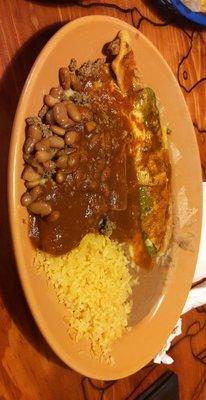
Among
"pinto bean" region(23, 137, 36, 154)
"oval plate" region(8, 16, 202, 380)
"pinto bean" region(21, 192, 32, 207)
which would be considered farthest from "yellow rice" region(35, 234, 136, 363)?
"pinto bean" region(23, 137, 36, 154)

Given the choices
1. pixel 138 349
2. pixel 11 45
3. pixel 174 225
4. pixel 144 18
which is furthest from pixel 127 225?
pixel 144 18

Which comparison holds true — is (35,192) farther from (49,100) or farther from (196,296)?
(196,296)

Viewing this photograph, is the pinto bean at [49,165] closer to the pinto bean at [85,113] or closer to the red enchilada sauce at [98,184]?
the red enchilada sauce at [98,184]

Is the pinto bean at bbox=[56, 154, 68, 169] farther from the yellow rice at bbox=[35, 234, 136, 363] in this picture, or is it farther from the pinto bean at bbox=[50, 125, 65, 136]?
the yellow rice at bbox=[35, 234, 136, 363]

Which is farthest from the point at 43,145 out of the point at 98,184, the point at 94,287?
the point at 94,287

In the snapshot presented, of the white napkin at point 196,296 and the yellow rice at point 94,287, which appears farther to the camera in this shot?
the white napkin at point 196,296

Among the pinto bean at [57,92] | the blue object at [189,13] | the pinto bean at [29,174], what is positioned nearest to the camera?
the pinto bean at [29,174]

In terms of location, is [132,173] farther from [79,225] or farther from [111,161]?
[79,225]

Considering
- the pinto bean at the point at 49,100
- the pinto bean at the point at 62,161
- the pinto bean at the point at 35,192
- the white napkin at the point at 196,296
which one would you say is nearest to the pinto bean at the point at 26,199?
the pinto bean at the point at 35,192
